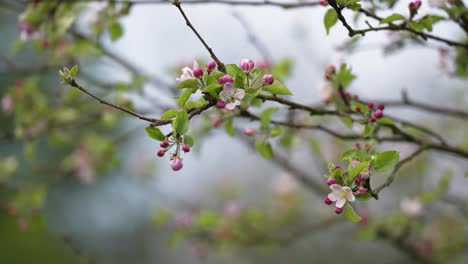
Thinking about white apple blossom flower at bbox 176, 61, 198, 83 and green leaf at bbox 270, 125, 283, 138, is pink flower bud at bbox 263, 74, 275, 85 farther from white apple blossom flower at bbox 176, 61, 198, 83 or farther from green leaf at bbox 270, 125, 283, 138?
green leaf at bbox 270, 125, 283, 138

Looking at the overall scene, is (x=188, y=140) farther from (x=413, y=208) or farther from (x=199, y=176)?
(x=199, y=176)

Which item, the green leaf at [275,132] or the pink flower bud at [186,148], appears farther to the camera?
the green leaf at [275,132]

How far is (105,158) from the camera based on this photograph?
185cm

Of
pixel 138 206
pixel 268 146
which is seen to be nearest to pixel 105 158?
pixel 268 146

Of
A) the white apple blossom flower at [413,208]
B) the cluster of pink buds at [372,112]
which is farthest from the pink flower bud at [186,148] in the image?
the white apple blossom flower at [413,208]

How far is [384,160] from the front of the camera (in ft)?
2.26

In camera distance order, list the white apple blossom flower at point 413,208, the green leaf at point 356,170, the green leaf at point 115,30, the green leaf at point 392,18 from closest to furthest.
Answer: the green leaf at point 356,170 → the green leaf at point 392,18 → the green leaf at point 115,30 → the white apple blossom flower at point 413,208

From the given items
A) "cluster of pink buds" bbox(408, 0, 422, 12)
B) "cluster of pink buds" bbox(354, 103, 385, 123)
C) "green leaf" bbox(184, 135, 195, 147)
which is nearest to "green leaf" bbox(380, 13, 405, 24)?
"cluster of pink buds" bbox(408, 0, 422, 12)

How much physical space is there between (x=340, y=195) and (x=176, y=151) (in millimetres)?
244

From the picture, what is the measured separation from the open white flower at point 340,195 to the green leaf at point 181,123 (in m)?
0.22

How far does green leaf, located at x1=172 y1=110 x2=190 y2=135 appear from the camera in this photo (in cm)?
66

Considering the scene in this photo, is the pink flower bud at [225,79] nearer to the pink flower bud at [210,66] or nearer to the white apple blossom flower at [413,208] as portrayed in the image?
the pink flower bud at [210,66]

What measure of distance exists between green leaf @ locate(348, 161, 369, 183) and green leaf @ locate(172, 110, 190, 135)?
0.77 feet

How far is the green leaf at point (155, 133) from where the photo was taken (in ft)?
2.24
